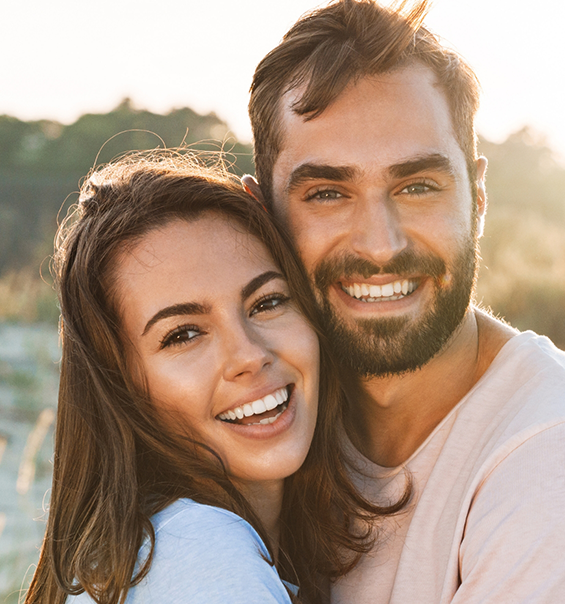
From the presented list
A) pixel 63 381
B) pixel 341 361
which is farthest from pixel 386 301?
pixel 63 381

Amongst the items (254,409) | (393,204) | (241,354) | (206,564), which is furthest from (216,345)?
(393,204)

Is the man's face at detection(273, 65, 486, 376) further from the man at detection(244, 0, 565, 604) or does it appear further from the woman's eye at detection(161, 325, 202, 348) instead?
the woman's eye at detection(161, 325, 202, 348)

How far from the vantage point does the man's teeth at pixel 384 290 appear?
250cm

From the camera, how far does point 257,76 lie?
271 cm

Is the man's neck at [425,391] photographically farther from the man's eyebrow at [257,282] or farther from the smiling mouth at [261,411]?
the man's eyebrow at [257,282]

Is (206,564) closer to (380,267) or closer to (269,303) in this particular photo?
(269,303)

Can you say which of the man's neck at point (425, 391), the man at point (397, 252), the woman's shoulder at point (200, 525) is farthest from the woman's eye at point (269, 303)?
the woman's shoulder at point (200, 525)

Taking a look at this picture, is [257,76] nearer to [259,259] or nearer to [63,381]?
[259,259]

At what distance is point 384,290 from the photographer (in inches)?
98.7

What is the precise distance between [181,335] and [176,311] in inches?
4.0

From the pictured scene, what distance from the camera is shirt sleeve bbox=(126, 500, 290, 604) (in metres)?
1.65

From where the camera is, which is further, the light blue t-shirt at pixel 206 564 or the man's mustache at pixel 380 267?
the man's mustache at pixel 380 267

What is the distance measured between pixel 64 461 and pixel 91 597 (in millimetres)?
509

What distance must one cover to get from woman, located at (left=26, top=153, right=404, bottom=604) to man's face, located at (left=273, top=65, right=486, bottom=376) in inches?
9.1
